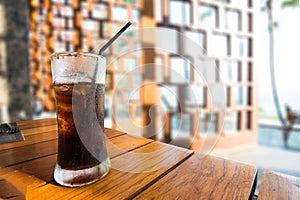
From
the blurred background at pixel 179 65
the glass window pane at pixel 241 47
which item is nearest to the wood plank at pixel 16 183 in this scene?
the blurred background at pixel 179 65

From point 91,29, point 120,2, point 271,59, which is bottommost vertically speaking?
point 271,59

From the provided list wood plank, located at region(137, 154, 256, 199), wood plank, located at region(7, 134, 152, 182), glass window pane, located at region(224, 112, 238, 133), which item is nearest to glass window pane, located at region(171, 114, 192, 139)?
wood plank, located at region(7, 134, 152, 182)

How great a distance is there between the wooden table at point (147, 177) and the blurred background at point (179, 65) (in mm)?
109

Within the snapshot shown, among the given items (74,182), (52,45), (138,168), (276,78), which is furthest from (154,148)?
(276,78)

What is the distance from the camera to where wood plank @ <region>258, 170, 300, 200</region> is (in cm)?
39

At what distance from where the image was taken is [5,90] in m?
1.94

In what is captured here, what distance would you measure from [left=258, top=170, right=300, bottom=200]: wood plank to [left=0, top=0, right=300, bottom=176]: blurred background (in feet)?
0.56

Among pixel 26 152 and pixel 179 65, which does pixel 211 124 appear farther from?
pixel 26 152

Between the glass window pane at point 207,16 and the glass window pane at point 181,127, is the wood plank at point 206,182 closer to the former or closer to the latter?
the glass window pane at point 181,127

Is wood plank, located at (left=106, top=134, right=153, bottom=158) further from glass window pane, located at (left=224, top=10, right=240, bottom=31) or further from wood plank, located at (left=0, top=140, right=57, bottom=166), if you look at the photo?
glass window pane, located at (left=224, top=10, right=240, bottom=31)

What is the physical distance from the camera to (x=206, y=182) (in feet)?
1.44

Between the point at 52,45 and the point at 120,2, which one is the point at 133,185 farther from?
the point at 52,45

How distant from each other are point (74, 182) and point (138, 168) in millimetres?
153

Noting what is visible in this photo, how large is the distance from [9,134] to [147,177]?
602mm
